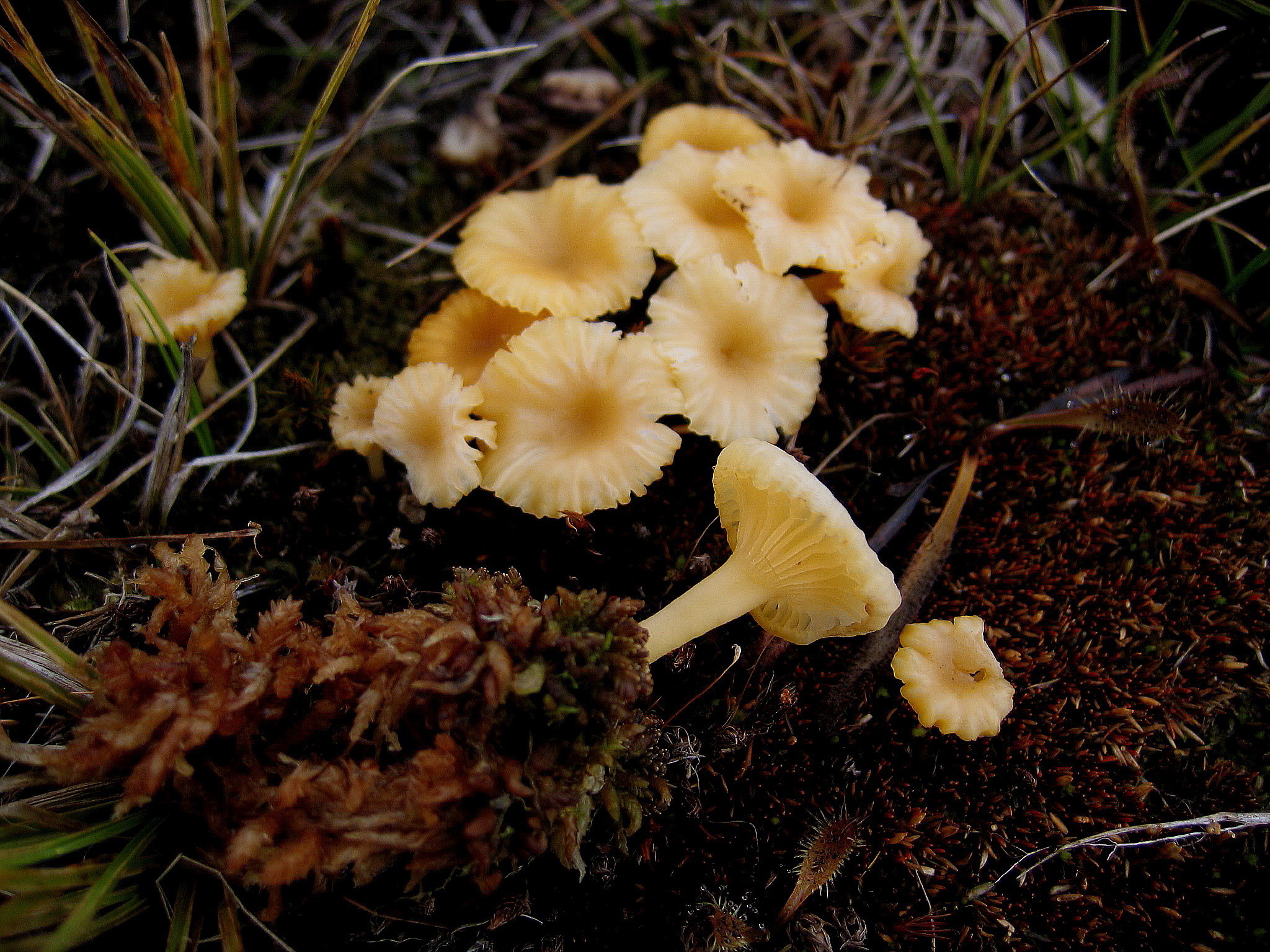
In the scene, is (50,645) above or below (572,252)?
below

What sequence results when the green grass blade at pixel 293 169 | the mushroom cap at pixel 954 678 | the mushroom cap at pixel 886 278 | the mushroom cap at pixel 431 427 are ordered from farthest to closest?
the mushroom cap at pixel 886 278 < the green grass blade at pixel 293 169 < the mushroom cap at pixel 431 427 < the mushroom cap at pixel 954 678

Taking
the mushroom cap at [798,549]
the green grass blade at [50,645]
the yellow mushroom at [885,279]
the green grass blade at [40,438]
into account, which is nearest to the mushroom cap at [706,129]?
the yellow mushroom at [885,279]

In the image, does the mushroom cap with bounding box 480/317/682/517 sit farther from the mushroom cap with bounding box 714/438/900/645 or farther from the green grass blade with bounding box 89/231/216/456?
the green grass blade with bounding box 89/231/216/456

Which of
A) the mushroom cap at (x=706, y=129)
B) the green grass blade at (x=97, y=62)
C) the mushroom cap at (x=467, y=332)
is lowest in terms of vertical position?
the mushroom cap at (x=467, y=332)

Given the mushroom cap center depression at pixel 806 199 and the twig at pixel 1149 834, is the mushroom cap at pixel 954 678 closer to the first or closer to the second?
the twig at pixel 1149 834

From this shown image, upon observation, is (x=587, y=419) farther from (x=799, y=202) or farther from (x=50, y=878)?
(x=50, y=878)

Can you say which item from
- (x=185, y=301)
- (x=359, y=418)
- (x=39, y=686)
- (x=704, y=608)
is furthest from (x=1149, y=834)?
(x=185, y=301)

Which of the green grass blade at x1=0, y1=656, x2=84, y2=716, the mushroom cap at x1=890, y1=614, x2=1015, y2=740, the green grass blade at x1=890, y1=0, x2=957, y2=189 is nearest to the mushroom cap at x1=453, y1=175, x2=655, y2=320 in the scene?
the green grass blade at x1=890, y1=0, x2=957, y2=189
